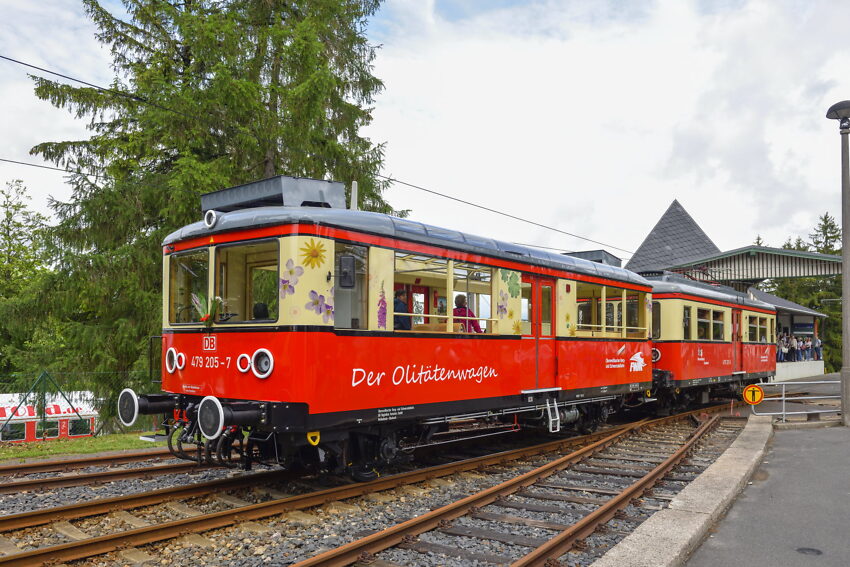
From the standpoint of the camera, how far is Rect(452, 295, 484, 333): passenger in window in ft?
28.2

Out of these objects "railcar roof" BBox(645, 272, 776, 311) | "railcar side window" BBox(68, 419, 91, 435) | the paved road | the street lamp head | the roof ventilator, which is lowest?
"railcar side window" BBox(68, 419, 91, 435)

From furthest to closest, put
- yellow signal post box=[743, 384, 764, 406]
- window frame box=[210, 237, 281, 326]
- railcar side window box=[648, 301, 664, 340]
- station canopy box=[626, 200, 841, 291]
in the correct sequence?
station canopy box=[626, 200, 841, 291] → railcar side window box=[648, 301, 664, 340] → yellow signal post box=[743, 384, 764, 406] → window frame box=[210, 237, 281, 326]

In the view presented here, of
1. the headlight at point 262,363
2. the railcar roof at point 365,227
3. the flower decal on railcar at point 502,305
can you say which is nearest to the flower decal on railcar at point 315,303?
the headlight at point 262,363

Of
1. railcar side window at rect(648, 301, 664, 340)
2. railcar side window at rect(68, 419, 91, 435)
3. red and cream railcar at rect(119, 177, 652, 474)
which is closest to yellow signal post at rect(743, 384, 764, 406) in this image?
railcar side window at rect(648, 301, 664, 340)

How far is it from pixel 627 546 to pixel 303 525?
292 cm

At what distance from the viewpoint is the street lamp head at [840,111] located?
1269 cm

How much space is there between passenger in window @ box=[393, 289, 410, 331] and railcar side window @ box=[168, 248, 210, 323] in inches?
85.3

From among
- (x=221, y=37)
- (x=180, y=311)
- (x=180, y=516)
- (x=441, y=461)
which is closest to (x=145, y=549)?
(x=180, y=516)

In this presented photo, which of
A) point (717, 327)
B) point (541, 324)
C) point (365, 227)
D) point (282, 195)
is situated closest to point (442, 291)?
point (365, 227)

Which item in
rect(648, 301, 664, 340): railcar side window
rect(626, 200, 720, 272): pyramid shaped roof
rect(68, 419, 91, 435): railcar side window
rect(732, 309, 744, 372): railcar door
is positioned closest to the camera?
rect(68, 419, 91, 435): railcar side window

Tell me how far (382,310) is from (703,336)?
12.0 meters

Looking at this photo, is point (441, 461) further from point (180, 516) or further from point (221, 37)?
point (221, 37)

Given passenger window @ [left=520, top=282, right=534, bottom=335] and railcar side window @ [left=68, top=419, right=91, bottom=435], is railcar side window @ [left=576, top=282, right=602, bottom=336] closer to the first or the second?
passenger window @ [left=520, top=282, right=534, bottom=335]

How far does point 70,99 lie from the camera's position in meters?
15.5
